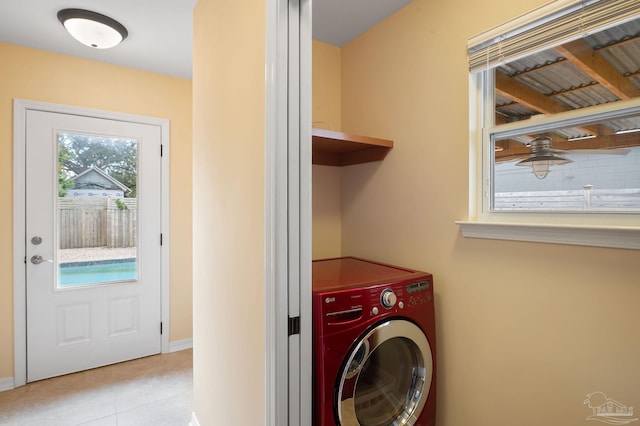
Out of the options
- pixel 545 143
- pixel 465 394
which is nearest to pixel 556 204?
pixel 545 143

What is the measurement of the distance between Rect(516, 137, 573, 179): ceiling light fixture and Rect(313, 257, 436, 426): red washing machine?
2.22ft

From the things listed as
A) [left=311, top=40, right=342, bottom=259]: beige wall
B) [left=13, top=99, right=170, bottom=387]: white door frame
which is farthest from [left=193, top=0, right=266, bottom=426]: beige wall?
[left=13, top=99, right=170, bottom=387]: white door frame

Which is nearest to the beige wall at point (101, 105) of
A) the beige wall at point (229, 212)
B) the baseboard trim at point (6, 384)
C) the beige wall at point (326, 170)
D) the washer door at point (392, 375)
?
the baseboard trim at point (6, 384)

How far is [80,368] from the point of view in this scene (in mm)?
2658

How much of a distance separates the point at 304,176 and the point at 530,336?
1.13 meters

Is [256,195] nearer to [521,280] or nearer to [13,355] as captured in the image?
[521,280]

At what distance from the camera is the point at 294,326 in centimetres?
113

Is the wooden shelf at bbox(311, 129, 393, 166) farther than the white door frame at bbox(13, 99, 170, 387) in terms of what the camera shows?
No

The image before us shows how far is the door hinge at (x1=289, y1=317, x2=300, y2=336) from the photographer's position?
44.1 inches

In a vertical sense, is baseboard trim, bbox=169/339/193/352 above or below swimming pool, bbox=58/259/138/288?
below

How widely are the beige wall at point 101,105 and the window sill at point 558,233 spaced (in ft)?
8.48

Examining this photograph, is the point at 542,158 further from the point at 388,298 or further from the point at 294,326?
the point at 294,326

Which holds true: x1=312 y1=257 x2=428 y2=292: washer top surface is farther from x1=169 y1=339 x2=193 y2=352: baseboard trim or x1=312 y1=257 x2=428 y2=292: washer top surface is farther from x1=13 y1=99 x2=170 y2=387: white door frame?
x1=13 y1=99 x2=170 y2=387: white door frame

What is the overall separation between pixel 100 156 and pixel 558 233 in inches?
126
